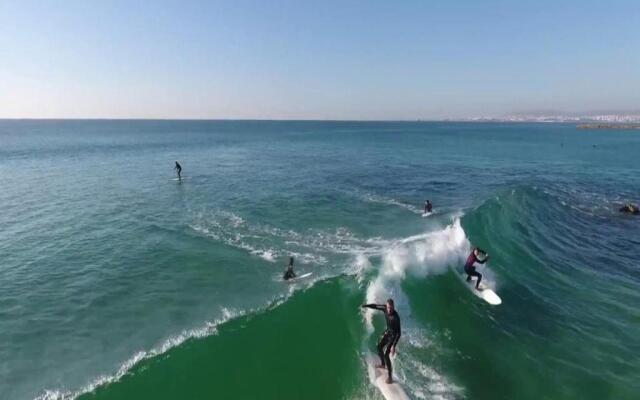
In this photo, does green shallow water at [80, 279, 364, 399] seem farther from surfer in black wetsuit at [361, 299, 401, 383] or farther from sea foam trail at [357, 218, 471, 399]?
sea foam trail at [357, 218, 471, 399]

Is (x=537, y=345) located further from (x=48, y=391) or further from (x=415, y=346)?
(x=48, y=391)

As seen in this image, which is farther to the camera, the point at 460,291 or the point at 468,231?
the point at 468,231

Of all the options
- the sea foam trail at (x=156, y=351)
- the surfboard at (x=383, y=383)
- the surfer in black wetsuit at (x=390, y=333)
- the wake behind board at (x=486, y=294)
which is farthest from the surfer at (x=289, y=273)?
the wake behind board at (x=486, y=294)

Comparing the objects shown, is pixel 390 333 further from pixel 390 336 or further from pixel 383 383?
pixel 383 383

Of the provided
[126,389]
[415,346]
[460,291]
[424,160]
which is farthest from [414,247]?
[424,160]

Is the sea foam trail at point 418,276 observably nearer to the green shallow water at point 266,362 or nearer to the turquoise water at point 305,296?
the turquoise water at point 305,296

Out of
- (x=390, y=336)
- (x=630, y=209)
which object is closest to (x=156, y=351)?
(x=390, y=336)
